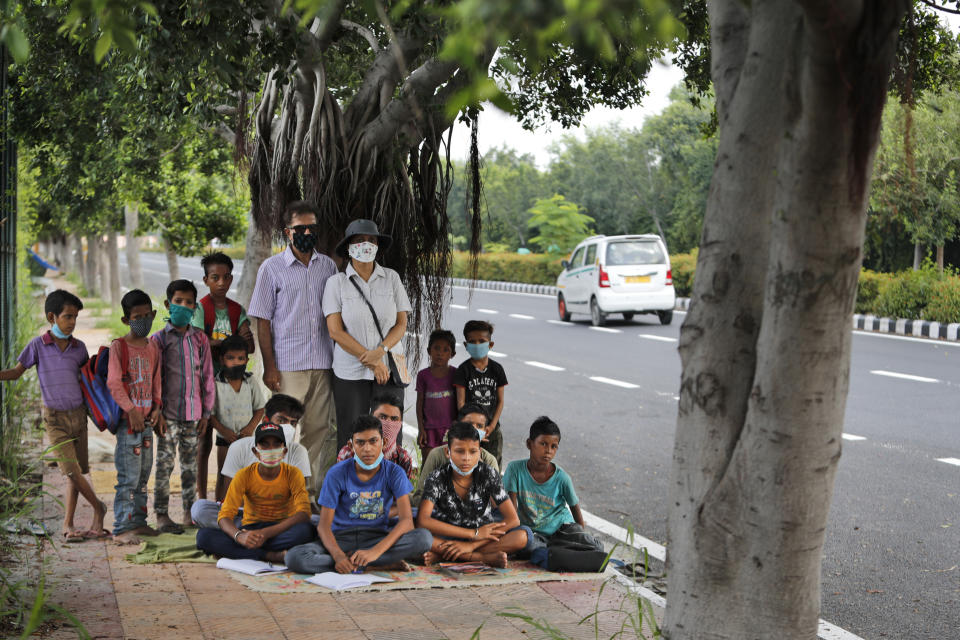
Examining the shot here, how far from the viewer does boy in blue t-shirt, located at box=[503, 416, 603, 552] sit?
5945mm

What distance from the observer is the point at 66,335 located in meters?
6.05

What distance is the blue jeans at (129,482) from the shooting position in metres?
5.97

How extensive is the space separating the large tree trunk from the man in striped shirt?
3593 mm

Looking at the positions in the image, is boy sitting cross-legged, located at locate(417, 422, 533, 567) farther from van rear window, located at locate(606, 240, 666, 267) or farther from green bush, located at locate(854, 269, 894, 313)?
green bush, located at locate(854, 269, 894, 313)

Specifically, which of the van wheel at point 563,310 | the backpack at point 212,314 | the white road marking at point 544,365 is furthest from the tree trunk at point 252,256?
the van wheel at point 563,310

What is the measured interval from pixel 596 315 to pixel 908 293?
6.14 metres

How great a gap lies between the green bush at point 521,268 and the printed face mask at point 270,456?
30380 mm

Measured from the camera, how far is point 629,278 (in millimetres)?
21094

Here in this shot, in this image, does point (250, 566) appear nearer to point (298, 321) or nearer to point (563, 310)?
point (298, 321)

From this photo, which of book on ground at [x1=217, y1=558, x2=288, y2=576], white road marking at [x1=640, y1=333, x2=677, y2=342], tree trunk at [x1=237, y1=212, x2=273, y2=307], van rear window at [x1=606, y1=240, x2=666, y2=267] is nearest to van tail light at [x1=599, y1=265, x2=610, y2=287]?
van rear window at [x1=606, y1=240, x2=666, y2=267]

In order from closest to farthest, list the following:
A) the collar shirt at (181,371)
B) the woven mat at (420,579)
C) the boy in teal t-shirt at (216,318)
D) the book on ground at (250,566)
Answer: the woven mat at (420,579)
the book on ground at (250,566)
the collar shirt at (181,371)
the boy in teal t-shirt at (216,318)

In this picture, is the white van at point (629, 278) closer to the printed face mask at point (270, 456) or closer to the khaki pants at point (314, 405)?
the khaki pants at point (314, 405)

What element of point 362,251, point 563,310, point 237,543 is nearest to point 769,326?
point 237,543

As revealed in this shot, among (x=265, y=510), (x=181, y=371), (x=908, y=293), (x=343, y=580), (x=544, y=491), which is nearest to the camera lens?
(x=343, y=580)
